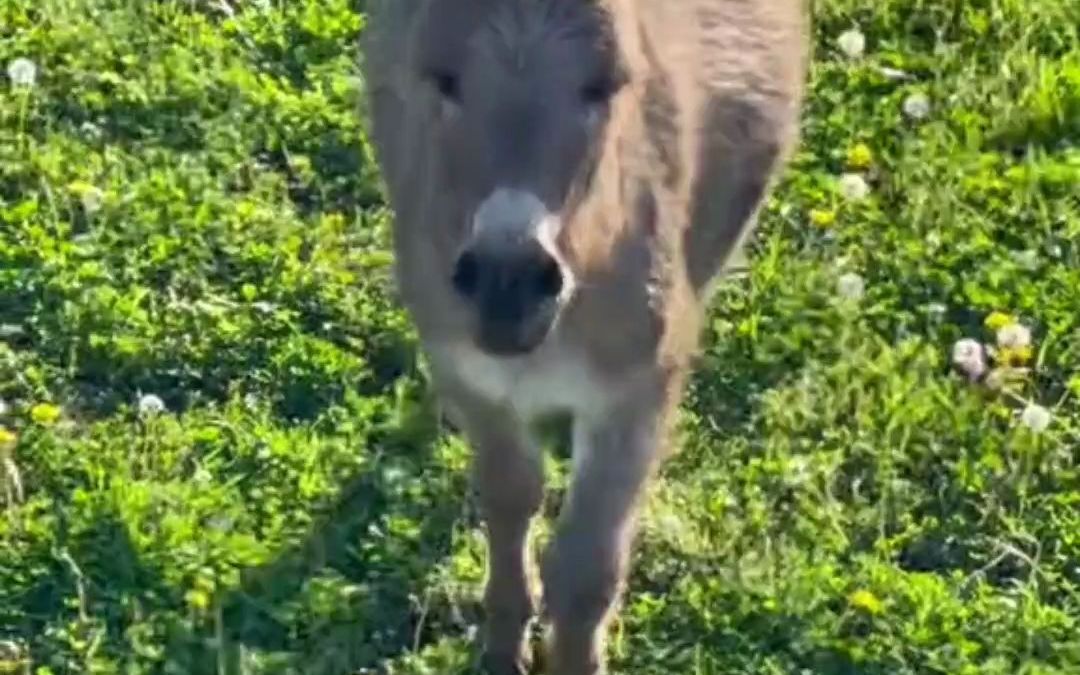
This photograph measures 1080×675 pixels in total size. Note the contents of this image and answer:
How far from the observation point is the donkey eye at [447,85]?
3.63m

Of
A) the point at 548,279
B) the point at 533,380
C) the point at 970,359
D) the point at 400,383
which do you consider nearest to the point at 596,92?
the point at 548,279

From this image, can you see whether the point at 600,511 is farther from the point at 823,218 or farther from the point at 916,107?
the point at 916,107

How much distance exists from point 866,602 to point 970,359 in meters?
0.76

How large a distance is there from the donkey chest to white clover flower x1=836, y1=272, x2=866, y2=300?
4.16ft

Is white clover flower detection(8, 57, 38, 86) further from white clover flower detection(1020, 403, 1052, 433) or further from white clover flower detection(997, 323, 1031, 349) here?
white clover flower detection(1020, 403, 1052, 433)

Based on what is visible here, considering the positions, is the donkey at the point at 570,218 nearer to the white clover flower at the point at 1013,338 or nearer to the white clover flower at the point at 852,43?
the white clover flower at the point at 1013,338

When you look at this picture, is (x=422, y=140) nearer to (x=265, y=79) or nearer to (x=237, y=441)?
(x=237, y=441)

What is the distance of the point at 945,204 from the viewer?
18.4 ft

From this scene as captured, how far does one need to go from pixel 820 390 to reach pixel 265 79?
5.13 ft

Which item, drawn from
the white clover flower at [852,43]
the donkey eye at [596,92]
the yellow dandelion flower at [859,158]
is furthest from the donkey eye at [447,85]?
the white clover flower at [852,43]

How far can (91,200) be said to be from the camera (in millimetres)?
5453

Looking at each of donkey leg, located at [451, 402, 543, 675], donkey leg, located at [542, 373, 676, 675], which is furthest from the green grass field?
donkey leg, located at [542, 373, 676, 675]

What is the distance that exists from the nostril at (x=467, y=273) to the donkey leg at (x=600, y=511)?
0.76 meters

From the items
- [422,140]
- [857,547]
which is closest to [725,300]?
[857,547]
